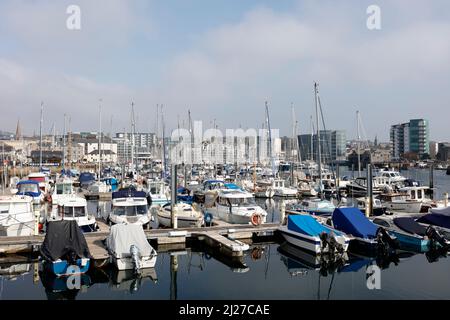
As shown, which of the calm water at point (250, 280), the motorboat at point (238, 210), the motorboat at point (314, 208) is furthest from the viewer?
the motorboat at point (314, 208)

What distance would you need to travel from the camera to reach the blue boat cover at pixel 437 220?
25328 millimetres

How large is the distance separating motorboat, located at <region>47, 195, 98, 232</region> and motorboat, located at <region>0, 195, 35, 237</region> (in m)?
1.58

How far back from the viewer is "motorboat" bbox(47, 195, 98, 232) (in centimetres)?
2594

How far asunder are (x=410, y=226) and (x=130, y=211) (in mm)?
17210

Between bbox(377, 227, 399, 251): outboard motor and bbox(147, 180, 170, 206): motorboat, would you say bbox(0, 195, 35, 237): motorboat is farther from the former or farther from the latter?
bbox(377, 227, 399, 251): outboard motor

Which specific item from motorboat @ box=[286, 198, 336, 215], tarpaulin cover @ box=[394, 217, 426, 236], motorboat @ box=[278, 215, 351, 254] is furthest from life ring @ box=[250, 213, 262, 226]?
tarpaulin cover @ box=[394, 217, 426, 236]

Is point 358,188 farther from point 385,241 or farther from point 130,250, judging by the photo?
point 130,250

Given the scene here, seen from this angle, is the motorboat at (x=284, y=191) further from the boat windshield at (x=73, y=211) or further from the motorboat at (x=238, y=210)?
the boat windshield at (x=73, y=211)

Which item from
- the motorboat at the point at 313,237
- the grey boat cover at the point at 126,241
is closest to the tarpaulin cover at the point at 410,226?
the motorboat at the point at 313,237

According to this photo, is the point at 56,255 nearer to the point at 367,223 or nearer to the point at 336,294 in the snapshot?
the point at 336,294

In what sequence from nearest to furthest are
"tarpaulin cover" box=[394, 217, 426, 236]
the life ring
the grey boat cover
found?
1. the grey boat cover
2. "tarpaulin cover" box=[394, 217, 426, 236]
3. the life ring

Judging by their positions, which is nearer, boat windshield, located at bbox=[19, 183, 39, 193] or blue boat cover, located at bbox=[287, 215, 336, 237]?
blue boat cover, located at bbox=[287, 215, 336, 237]

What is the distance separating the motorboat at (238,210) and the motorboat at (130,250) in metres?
10.8

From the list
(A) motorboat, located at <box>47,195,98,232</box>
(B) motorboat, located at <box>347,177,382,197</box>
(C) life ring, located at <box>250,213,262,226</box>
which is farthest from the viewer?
(B) motorboat, located at <box>347,177,382,197</box>
